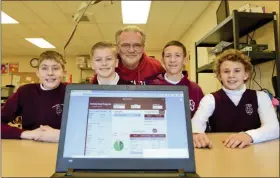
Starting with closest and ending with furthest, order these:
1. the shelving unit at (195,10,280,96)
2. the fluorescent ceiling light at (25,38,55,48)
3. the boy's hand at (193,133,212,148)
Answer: the boy's hand at (193,133,212,148)
the shelving unit at (195,10,280,96)
the fluorescent ceiling light at (25,38,55,48)

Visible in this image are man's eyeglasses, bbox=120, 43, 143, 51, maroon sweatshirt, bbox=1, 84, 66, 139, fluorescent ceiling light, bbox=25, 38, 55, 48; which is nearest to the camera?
maroon sweatshirt, bbox=1, 84, 66, 139

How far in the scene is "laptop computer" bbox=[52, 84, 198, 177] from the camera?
567mm

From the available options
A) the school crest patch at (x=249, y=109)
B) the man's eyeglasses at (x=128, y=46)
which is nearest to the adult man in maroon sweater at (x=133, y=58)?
the man's eyeglasses at (x=128, y=46)

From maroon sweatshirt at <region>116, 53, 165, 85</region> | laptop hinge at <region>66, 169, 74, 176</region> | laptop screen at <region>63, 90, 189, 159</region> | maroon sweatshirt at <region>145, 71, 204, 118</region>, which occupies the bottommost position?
laptop hinge at <region>66, 169, 74, 176</region>

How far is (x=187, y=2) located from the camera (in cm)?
330

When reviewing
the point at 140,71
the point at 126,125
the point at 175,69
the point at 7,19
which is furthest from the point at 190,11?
the point at 126,125

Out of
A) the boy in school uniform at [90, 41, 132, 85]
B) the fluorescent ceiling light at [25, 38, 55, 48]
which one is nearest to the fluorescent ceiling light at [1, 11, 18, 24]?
the fluorescent ceiling light at [25, 38, 55, 48]

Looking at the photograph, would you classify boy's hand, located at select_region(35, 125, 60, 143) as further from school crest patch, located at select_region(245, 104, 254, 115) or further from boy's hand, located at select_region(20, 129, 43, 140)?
school crest patch, located at select_region(245, 104, 254, 115)

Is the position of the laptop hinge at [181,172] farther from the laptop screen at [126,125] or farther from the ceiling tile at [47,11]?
the ceiling tile at [47,11]

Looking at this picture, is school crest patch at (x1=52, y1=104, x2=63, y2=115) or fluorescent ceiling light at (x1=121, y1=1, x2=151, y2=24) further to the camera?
fluorescent ceiling light at (x1=121, y1=1, x2=151, y2=24)

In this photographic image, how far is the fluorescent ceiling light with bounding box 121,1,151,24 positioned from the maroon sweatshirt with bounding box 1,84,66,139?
7.55ft

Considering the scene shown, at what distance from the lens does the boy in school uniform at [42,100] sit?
50.7 inches

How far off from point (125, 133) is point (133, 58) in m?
1.09

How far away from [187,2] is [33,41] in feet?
11.8
